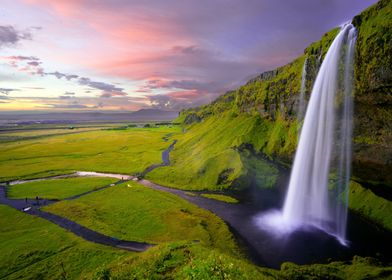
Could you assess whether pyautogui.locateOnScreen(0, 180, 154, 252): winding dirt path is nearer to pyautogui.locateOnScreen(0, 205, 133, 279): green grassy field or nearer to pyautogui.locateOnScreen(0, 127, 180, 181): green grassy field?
pyautogui.locateOnScreen(0, 205, 133, 279): green grassy field

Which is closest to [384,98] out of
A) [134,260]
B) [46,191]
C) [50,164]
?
[134,260]

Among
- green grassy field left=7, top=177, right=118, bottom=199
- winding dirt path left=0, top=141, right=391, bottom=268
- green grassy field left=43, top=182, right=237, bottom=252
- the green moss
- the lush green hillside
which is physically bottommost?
green grassy field left=7, top=177, right=118, bottom=199

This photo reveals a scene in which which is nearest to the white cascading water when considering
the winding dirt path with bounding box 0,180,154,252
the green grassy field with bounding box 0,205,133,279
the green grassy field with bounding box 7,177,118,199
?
the winding dirt path with bounding box 0,180,154,252

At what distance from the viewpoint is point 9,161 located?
144375 mm

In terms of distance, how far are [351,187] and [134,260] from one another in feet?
186

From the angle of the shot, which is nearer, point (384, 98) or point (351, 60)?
point (384, 98)

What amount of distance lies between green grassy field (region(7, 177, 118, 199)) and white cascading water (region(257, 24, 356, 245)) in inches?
2411

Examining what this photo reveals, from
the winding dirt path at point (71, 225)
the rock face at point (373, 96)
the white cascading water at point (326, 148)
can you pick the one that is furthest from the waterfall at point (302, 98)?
the winding dirt path at point (71, 225)

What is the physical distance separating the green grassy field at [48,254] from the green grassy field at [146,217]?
23.0 feet

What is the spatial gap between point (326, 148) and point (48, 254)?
2626 inches

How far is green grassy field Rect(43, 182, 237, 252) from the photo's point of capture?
52750 millimetres

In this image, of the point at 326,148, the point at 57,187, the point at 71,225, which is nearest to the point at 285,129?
the point at 326,148

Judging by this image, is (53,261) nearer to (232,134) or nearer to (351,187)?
(351,187)

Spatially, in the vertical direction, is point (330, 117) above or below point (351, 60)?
below
